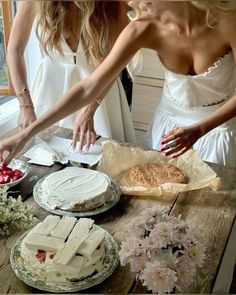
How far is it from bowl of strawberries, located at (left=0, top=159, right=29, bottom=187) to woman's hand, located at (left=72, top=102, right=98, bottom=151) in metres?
0.18

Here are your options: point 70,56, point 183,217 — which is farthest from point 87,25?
point 183,217

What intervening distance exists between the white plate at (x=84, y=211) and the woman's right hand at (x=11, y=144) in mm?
93

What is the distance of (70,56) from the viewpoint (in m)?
1.04

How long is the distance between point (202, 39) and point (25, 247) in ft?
2.29

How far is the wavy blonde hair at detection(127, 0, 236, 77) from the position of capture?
0.78 m

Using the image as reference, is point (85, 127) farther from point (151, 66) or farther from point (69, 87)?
point (151, 66)

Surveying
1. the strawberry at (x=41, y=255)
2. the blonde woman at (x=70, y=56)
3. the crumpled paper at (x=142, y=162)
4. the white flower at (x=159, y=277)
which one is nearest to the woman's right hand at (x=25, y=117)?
the blonde woman at (x=70, y=56)

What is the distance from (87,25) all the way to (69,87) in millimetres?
178

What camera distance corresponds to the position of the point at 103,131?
3.91 ft

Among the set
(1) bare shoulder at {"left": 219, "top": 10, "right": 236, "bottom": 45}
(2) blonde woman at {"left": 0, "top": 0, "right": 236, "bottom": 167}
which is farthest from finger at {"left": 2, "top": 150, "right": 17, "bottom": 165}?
(1) bare shoulder at {"left": 219, "top": 10, "right": 236, "bottom": 45}

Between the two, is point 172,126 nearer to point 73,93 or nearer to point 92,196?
point 73,93

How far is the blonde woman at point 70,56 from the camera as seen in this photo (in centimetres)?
84

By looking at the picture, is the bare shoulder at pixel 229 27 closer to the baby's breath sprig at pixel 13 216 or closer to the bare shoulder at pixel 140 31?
the bare shoulder at pixel 140 31

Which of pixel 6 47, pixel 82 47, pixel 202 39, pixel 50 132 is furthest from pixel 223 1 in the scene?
pixel 50 132
